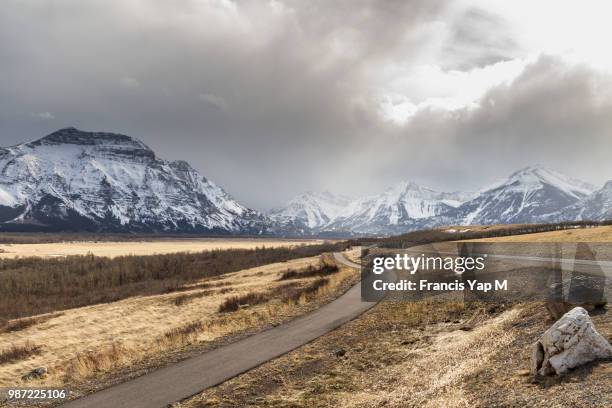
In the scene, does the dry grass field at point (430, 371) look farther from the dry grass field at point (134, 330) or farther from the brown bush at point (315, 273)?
the brown bush at point (315, 273)

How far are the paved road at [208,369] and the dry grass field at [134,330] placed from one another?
5.48ft

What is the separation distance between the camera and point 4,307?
7475 cm

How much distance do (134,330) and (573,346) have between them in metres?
43.2

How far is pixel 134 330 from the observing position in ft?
148

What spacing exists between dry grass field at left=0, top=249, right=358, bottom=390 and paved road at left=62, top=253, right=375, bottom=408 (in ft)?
5.48

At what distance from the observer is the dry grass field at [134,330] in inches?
939

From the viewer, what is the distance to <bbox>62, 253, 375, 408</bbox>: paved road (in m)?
16.8

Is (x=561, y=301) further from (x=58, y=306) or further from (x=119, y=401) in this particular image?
(x=58, y=306)

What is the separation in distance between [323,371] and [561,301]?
10616mm

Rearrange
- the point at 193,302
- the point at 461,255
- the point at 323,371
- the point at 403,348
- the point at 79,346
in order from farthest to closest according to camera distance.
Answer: the point at 193,302
the point at 79,346
the point at 461,255
the point at 403,348
the point at 323,371

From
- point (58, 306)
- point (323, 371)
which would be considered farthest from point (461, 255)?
point (58, 306)

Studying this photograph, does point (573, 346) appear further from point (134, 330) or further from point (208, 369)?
point (134, 330)

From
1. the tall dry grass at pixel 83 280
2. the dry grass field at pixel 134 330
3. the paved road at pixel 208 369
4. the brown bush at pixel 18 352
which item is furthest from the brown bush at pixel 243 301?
the tall dry grass at pixel 83 280

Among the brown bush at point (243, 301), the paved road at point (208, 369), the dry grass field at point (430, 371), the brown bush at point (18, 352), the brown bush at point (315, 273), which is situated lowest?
the brown bush at point (18, 352)
